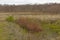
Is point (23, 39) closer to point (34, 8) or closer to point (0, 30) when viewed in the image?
point (0, 30)

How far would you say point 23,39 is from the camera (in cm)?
→ 1745

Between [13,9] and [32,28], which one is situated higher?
[32,28]

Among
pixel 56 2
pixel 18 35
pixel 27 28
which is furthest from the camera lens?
pixel 56 2

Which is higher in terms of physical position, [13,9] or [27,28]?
[27,28]

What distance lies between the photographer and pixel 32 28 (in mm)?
22031

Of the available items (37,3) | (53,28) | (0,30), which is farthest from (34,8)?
(0,30)

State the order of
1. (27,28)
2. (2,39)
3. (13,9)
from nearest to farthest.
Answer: (2,39) < (27,28) < (13,9)

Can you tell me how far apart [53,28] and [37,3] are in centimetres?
3048

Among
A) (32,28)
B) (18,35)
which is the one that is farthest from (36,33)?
(18,35)

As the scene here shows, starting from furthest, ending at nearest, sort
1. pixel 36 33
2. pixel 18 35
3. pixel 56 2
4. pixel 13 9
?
pixel 56 2 < pixel 13 9 < pixel 36 33 < pixel 18 35

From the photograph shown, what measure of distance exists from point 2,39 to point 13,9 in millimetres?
31871

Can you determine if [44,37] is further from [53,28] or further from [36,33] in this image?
[53,28]

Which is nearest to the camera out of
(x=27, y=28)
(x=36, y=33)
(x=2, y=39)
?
(x=2, y=39)

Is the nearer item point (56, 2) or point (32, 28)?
point (32, 28)
